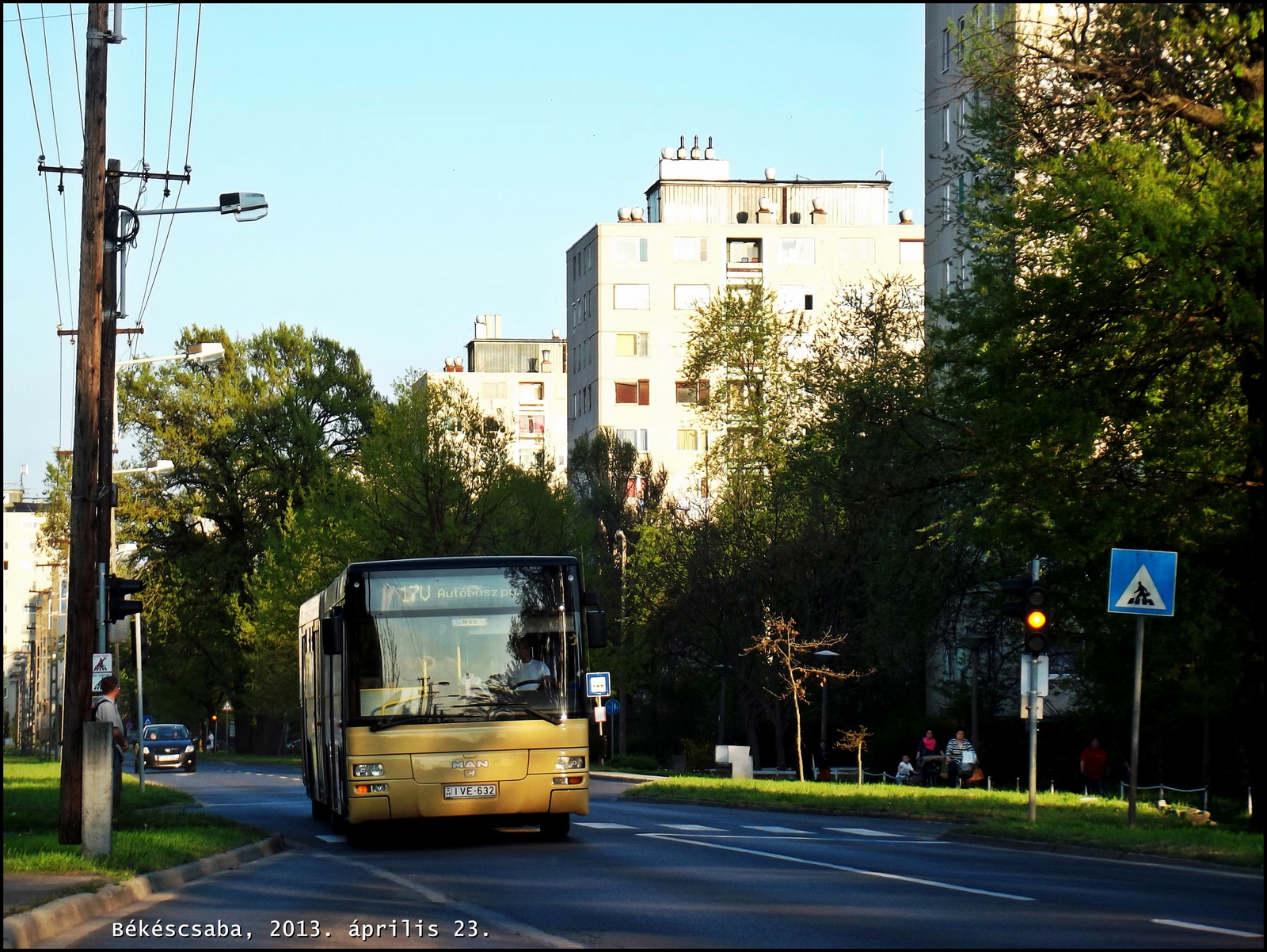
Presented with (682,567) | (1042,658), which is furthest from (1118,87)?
(682,567)

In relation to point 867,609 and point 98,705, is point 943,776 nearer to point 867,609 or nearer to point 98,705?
point 867,609

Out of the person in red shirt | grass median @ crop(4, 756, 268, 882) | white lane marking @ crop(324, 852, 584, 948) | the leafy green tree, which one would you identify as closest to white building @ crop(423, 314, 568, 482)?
the leafy green tree

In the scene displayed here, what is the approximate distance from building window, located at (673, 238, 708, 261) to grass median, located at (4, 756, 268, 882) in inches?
3077

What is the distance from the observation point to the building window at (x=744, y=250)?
108 meters

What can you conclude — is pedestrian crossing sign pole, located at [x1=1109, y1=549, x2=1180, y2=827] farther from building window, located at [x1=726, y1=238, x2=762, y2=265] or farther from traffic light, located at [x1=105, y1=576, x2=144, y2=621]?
building window, located at [x1=726, y1=238, x2=762, y2=265]

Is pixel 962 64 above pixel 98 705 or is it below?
above

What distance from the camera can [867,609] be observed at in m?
52.4

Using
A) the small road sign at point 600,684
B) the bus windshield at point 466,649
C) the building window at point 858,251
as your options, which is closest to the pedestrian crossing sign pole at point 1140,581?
the bus windshield at point 466,649

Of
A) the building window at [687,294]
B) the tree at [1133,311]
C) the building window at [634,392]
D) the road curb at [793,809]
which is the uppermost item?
the building window at [687,294]

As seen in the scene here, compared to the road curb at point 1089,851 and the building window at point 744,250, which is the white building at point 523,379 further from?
the road curb at point 1089,851

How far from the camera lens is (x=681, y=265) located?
351ft

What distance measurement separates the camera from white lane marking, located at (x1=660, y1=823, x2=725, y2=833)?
22817 mm

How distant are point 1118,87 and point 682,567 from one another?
1338 inches

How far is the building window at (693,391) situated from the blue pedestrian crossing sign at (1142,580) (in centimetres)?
4955
